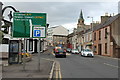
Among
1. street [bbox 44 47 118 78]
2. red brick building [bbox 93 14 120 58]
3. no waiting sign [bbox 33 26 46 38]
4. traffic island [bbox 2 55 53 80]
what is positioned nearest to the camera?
traffic island [bbox 2 55 53 80]

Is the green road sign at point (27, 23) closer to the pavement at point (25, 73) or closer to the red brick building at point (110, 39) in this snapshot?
the pavement at point (25, 73)

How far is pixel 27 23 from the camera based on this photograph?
14914 millimetres

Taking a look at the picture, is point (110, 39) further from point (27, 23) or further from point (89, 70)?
point (27, 23)

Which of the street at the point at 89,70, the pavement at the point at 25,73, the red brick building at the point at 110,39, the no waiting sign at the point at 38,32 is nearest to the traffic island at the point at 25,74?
the pavement at the point at 25,73

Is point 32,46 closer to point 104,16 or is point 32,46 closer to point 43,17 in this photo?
point 104,16

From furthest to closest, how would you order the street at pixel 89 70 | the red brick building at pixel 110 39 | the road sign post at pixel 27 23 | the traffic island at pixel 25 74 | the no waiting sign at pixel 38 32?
the red brick building at pixel 110 39, the road sign post at pixel 27 23, the no waiting sign at pixel 38 32, the street at pixel 89 70, the traffic island at pixel 25 74

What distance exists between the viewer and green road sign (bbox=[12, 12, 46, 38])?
48.3ft

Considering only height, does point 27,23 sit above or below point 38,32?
above

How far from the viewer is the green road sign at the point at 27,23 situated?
579 inches

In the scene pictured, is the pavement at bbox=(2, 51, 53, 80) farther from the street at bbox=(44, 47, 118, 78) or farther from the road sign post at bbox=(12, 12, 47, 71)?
the road sign post at bbox=(12, 12, 47, 71)

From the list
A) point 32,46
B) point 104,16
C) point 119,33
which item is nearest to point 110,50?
point 119,33

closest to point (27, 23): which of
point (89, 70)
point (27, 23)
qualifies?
point (27, 23)

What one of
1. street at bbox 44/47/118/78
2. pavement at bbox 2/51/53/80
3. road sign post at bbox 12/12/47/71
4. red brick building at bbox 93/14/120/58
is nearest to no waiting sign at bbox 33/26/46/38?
road sign post at bbox 12/12/47/71

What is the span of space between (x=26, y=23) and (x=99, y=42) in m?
35.0
